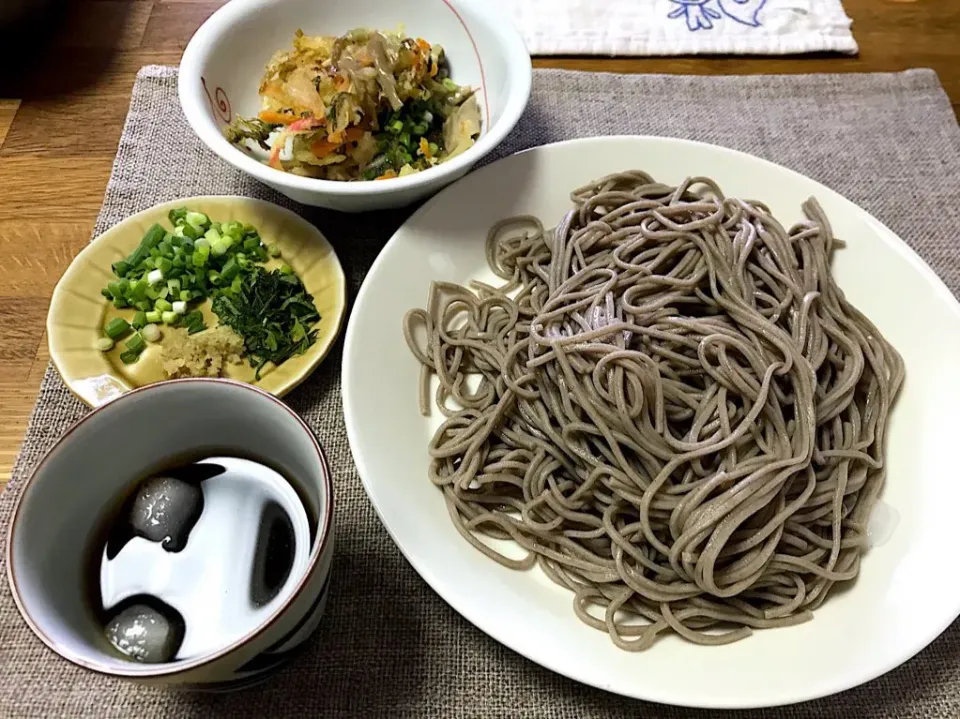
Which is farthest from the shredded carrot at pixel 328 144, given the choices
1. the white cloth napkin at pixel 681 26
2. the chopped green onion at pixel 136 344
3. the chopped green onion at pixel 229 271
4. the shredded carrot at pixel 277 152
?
the white cloth napkin at pixel 681 26

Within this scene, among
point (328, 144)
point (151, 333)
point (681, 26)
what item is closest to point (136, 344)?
point (151, 333)

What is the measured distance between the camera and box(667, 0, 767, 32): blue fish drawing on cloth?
88.6 inches

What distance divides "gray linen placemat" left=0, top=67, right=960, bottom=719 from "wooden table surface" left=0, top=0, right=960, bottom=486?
0.07 meters

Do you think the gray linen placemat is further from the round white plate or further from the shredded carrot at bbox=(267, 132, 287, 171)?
the shredded carrot at bbox=(267, 132, 287, 171)

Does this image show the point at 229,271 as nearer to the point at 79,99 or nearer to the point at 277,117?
the point at 277,117

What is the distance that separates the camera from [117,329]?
1471 mm

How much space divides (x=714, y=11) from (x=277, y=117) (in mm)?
1600

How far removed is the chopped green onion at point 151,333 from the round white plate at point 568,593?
1.58ft

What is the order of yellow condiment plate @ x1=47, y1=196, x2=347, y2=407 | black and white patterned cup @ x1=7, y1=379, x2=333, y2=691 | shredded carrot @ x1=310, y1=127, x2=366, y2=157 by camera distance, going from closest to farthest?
black and white patterned cup @ x1=7, y1=379, x2=333, y2=691, yellow condiment plate @ x1=47, y1=196, x2=347, y2=407, shredded carrot @ x1=310, y1=127, x2=366, y2=157

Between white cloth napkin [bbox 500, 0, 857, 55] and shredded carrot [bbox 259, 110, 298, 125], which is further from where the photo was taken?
white cloth napkin [bbox 500, 0, 857, 55]

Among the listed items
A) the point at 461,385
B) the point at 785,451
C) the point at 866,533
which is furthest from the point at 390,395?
the point at 866,533

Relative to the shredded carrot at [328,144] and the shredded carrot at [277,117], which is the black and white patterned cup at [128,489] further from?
the shredded carrot at [277,117]

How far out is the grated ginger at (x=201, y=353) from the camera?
1428mm

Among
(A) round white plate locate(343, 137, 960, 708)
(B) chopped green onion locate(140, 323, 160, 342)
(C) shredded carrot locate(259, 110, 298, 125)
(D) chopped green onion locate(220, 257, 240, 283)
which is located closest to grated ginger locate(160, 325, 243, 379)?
(B) chopped green onion locate(140, 323, 160, 342)
